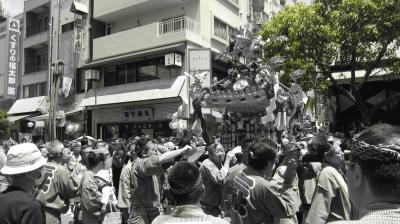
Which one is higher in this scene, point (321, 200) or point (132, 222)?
point (321, 200)

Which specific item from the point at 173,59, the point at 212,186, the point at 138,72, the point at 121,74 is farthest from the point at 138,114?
the point at 212,186

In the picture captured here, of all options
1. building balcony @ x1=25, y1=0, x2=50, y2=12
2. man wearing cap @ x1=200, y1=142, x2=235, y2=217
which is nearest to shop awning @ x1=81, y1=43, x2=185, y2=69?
building balcony @ x1=25, y1=0, x2=50, y2=12

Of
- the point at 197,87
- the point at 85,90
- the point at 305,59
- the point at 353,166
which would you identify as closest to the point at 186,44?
the point at 305,59

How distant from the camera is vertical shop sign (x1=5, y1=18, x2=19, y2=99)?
2797cm

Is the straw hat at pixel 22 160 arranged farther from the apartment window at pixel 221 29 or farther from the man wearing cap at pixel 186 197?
the apartment window at pixel 221 29

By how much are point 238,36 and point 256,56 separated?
0.61 m

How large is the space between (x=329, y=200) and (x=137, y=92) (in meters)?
18.9

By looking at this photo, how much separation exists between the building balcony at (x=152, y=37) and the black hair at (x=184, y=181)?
57.3ft

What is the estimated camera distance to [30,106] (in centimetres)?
2778

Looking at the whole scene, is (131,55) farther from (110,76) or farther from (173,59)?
(110,76)

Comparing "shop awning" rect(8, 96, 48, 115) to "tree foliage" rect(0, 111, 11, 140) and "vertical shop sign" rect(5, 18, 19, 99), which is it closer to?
"vertical shop sign" rect(5, 18, 19, 99)

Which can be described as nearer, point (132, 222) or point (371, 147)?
point (371, 147)

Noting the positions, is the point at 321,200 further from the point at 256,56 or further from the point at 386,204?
the point at 256,56

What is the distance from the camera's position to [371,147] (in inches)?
68.1
